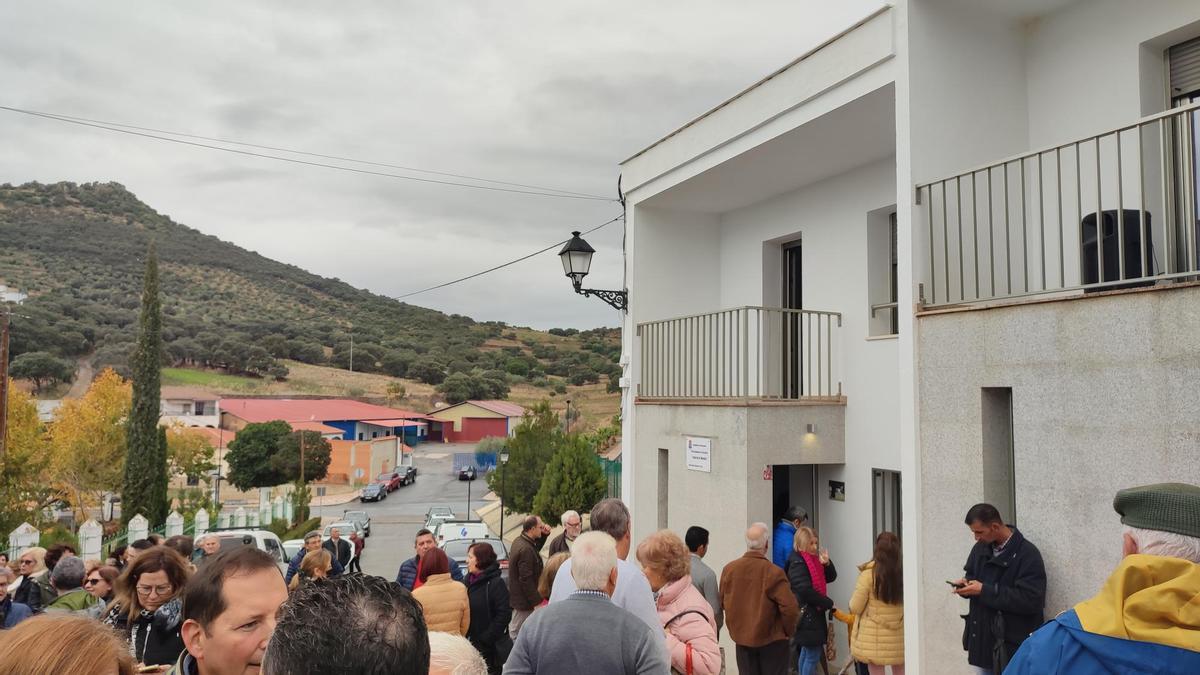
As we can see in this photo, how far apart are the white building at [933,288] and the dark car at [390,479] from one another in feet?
194

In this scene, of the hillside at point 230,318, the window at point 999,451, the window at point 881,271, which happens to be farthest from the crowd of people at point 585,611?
the hillside at point 230,318

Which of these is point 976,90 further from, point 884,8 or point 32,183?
point 32,183

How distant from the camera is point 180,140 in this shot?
74.3 feet

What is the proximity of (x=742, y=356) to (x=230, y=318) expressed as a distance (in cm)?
10221

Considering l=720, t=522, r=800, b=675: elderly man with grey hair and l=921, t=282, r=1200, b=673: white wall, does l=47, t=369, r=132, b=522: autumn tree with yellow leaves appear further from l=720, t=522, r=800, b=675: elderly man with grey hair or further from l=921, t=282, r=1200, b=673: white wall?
l=921, t=282, r=1200, b=673: white wall

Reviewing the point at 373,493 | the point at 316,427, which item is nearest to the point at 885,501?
the point at 373,493

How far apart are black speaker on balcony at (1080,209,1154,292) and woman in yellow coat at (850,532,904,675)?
2583 mm

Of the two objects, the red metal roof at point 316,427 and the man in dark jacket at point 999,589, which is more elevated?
the man in dark jacket at point 999,589

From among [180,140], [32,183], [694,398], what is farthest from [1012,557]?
[32,183]

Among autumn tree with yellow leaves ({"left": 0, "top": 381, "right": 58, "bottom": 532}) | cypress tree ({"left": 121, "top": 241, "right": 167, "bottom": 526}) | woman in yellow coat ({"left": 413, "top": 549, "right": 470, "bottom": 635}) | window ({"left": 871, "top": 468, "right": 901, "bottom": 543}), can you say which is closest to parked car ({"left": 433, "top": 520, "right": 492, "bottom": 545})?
autumn tree with yellow leaves ({"left": 0, "top": 381, "right": 58, "bottom": 532})

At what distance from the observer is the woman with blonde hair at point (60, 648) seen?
5.04 ft

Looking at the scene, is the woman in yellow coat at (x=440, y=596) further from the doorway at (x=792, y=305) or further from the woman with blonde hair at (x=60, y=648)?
the doorway at (x=792, y=305)

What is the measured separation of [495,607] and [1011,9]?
6718mm

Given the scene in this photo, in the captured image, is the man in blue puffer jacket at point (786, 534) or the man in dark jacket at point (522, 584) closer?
the man in dark jacket at point (522, 584)
